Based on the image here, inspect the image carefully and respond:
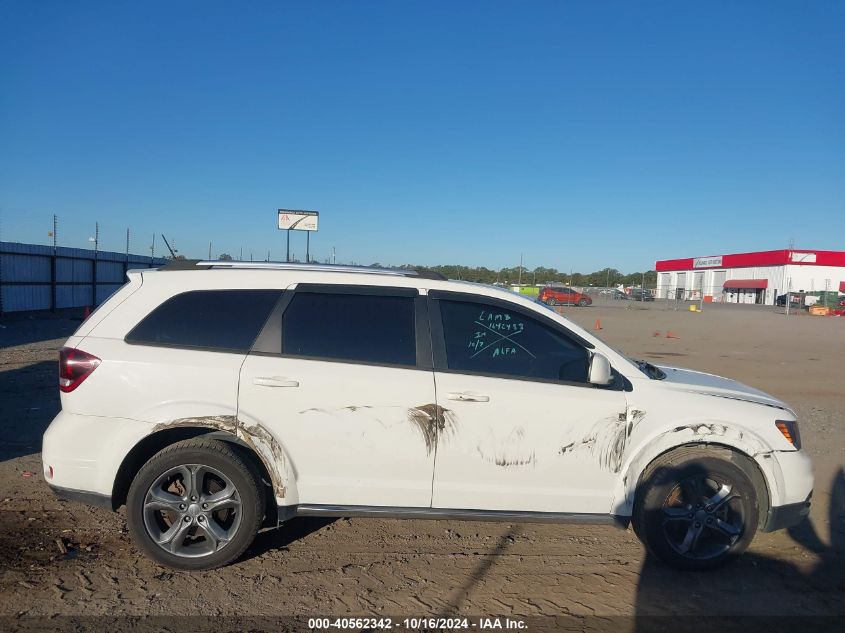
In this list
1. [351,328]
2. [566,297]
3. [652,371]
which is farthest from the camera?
[566,297]

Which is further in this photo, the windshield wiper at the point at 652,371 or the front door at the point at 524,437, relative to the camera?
the windshield wiper at the point at 652,371

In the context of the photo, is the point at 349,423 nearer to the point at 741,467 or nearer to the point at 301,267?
the point at 301,267

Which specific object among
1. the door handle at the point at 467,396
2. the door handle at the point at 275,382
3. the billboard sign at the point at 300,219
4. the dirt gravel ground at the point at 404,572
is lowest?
the dirt gravel ground at the point at 404,572

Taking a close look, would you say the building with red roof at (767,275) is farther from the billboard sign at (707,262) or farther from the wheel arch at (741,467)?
the wheel arch at (741,467)

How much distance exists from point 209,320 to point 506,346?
196cm

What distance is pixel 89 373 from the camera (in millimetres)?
3854

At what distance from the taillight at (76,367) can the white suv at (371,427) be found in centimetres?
1

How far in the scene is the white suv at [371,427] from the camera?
3.85 meters

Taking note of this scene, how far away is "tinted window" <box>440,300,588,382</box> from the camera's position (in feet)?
13.3

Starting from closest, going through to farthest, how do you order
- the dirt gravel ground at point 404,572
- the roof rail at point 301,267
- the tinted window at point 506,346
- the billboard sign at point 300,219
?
the dirt gravel ground at point 404,572 → the tinted window at point 506,346 → the roof rail at point 301,267 → the billboard sign at point 300,219

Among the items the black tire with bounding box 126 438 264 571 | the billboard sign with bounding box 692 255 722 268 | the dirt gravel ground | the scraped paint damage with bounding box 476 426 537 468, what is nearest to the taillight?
the black tire with bounding box 126 438 264 571

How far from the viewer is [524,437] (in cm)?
390

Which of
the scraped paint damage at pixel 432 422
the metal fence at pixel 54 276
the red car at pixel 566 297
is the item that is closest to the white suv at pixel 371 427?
the scraped paint damage at pixel 432 422

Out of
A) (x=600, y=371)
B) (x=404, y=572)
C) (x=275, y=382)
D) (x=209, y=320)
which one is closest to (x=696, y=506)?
(x=600, y=371)
